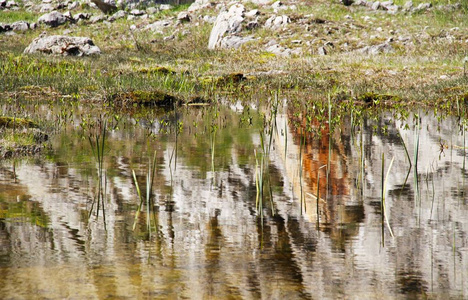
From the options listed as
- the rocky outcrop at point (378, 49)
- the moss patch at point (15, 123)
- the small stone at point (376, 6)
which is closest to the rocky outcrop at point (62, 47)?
→ the rocky outcrop at point (378, 49)

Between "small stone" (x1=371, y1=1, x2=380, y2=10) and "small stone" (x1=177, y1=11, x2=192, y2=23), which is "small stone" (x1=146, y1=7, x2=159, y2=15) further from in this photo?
"small stone" (x1=371, y1=1, x2=380, y2=10)

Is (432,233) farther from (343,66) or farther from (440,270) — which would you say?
(343,66)

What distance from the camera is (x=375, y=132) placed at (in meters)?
9.59

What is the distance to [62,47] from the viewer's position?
25625 mm

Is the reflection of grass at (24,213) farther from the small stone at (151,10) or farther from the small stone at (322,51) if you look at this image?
the small stone at (151,10)

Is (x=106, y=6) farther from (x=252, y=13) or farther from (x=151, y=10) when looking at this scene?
(x=252, y=13)

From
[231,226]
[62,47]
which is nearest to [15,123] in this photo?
[231,226]

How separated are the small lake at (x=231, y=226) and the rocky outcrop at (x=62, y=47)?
18.8 m

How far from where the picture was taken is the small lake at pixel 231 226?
3.29 metres

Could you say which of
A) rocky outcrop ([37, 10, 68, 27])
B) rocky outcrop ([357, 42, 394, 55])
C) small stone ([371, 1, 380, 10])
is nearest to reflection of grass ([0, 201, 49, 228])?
rocky outcrop ([357, 42, 394, 55])

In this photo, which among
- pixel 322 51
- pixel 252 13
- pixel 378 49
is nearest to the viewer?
pixel 378 49

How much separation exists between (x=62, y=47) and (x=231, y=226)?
75.3 feet


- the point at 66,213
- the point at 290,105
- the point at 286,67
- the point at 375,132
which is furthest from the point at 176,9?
the point at 66,213

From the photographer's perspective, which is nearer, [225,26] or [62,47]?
[62,47]
